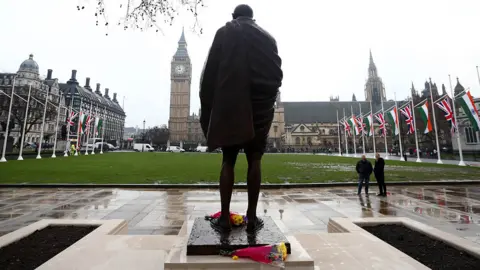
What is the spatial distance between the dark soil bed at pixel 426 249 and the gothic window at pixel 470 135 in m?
53.8

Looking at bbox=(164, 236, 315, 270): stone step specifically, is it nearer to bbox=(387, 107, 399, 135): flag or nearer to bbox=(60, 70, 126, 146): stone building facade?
bbox=(387, 107, 399, 135): flag

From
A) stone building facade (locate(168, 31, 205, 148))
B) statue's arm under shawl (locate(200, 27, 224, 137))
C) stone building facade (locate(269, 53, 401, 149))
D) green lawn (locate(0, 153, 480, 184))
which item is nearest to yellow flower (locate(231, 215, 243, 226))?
statue's arm under shawl (locate(200, 27, 224, 137))

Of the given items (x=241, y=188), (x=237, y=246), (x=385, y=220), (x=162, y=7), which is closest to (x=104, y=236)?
(x=237, y=246)

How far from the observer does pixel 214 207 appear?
24.0 ft

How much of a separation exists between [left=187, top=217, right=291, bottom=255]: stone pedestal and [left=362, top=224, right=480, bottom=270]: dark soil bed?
6.71 feet

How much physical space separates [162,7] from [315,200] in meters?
7.11

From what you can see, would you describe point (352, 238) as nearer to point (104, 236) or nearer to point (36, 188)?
point (104, 236)

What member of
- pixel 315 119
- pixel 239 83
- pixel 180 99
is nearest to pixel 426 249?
pixel 239 83

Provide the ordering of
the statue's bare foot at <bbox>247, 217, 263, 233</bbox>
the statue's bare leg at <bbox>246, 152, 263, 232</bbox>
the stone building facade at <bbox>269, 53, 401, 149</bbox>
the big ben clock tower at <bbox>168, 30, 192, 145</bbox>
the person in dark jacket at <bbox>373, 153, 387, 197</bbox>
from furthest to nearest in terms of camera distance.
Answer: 1. the big ben clock tower at <bbox>168, 30, 192, 145</bbox>
2. the stone building facade at <bbox>269, 53, 401, 149</bbox>
3. the person in dark jacket at <bbox>373, 153, 387, 197</bbox>
4. the statue's bare leg at <bbox>246, 152, 263, 232</bbox>
5. the statue's bare foot at <bbox>247, 217, 263, 233</bbox>

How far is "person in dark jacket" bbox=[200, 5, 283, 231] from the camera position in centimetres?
302

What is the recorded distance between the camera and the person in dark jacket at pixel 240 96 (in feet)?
9.92

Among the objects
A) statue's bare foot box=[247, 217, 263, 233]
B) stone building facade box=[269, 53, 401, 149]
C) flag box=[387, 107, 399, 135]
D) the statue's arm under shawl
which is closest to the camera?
statue's bare foot box=[247, 217, 263, 233]

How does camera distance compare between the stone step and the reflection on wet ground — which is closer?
the stone step

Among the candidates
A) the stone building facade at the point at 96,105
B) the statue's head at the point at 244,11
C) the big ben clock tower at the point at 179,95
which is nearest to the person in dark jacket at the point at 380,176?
the statue's head at the point at 244,11
